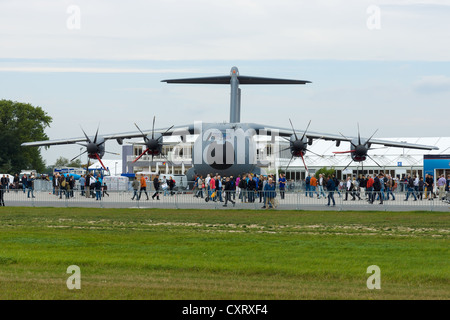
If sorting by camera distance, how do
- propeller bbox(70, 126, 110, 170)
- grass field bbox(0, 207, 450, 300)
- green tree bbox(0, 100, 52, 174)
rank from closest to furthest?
grass field bbox(0, 207, 450, 300), propeller bbox(70, 126, 110, 170), green tree bbox(0, 100, 52, 174)

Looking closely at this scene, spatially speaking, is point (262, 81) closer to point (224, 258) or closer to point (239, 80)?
point (239, 80)

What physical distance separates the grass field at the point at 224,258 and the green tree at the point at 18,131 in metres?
60.2

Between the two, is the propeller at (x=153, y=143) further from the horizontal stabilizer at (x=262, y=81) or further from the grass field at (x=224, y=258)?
the grass field at (x=224, y=258)

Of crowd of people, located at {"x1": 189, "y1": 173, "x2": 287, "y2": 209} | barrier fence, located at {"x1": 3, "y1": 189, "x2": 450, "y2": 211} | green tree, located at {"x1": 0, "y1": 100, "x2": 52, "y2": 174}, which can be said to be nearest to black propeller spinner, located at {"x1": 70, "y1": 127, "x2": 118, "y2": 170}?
barrier fence, located at {"x1": 3, "y1": 189, "x2": 450, "y2": 211}

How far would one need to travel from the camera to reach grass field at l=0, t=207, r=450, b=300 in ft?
32.0

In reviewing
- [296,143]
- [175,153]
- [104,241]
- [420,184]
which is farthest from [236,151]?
[175,153]

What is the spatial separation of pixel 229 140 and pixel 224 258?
23.2 meters

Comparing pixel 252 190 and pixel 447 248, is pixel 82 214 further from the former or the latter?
pixel 447 248

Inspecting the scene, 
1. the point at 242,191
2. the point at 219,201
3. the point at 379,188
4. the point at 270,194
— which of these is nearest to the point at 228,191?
the point at 219,201

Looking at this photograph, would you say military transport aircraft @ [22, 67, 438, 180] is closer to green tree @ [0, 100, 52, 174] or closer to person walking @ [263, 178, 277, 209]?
person walking @ [263, 178, 277, 209]

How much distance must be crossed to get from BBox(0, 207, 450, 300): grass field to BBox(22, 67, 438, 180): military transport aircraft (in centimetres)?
1405

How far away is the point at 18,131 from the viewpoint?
270 ft
